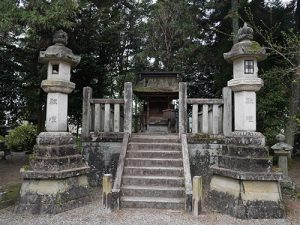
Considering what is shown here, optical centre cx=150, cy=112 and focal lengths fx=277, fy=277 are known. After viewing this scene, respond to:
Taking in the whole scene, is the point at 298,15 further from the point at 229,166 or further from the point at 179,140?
the point at 229,166

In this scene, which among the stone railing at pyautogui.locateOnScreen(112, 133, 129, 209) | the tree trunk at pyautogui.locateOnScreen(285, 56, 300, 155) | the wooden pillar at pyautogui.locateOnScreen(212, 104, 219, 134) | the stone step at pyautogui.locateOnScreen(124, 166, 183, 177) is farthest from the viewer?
the tree trunk at pyautogui.locateOnScreen(285, 56, 300, 155)

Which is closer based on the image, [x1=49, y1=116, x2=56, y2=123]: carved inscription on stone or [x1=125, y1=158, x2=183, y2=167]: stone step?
[x1=49, y1=116, x2=56, y2=123]: carved inscription on stone

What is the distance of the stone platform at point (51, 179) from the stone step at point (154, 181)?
3.53 ft

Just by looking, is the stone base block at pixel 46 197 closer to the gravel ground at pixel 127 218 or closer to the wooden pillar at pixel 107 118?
the gravel ground at pixel 127 218

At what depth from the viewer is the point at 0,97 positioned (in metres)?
12.6

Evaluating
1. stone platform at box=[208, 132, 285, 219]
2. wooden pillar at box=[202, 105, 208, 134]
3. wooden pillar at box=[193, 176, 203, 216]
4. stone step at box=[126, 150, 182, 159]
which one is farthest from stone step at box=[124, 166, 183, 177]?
wooden pillar at box=[202, 105, 208, 134]

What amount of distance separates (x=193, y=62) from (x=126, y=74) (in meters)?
4.37

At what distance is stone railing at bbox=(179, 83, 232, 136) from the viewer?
784cm

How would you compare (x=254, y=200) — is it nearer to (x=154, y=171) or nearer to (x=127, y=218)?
(x=154, y=171)

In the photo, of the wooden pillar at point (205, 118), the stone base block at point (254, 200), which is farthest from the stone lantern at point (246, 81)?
the wooden pillar at point (205, 118)

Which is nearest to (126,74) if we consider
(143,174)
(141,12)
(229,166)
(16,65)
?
(141,12)

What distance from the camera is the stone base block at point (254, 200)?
17.3ft

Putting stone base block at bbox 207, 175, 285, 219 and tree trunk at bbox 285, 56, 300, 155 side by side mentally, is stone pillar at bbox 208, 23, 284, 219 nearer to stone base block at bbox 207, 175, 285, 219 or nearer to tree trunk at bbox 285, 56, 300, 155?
stone base block at bbox 207, 175, 285, 219

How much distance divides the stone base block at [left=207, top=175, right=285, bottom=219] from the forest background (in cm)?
540
